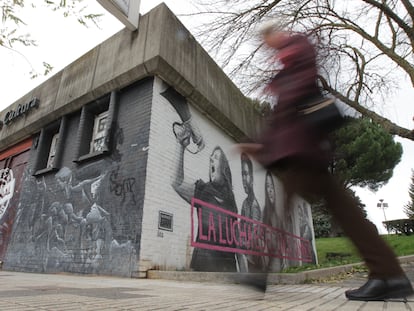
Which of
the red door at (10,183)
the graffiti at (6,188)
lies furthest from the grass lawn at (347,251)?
the graffiti at (6,188)

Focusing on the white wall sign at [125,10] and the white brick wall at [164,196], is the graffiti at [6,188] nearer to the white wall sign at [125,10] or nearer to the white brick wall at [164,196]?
the white brick wall at [164,196]

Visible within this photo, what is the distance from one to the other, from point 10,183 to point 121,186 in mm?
6537

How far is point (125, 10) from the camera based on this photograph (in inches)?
239

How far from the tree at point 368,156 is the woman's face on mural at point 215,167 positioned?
10.2m

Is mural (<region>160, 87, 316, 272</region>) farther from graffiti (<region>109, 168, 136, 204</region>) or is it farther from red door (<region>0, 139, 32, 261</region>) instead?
red door (<region>0, 139, 32, 261</region>)

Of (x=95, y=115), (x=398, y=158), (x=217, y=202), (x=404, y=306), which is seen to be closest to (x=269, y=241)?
(x=404, y=306)

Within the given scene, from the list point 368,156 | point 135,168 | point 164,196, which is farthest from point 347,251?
point 368,156

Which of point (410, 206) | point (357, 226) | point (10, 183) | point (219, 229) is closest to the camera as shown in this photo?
point (357, 226)

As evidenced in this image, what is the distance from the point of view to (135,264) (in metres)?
4.76

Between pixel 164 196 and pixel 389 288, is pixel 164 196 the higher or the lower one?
the higher one

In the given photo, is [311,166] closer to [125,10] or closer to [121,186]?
[121,186]

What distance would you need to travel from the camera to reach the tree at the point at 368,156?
16.1 meters

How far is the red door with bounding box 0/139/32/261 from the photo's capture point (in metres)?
8.70

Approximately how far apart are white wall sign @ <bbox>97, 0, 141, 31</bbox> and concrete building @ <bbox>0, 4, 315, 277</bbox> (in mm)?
207
